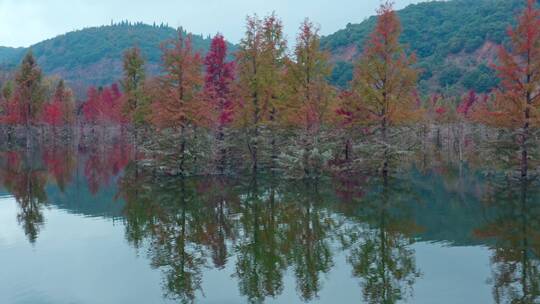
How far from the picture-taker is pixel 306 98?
115 ft

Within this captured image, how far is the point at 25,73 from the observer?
6656 cm

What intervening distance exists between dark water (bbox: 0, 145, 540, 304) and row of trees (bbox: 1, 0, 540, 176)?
4.26 metres

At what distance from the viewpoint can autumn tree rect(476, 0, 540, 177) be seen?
29.0 metres

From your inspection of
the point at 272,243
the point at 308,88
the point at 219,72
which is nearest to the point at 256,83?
the point at 308,88

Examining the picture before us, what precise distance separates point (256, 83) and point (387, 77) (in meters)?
9.04

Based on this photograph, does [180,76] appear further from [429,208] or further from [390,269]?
[390,269]

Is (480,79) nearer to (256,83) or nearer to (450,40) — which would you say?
(450,40)

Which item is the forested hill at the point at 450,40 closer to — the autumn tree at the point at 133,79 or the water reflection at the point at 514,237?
the autumn tree at the point at 133,79

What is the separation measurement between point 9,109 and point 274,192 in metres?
61.5

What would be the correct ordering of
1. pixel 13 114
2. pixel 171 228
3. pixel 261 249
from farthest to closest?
pixel 13 114 → pixel 171 228 → pixel 261 249

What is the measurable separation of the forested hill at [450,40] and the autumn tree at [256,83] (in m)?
76.4

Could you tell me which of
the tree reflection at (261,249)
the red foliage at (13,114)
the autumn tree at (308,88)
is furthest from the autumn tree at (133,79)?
the tree reflection at (261,249)

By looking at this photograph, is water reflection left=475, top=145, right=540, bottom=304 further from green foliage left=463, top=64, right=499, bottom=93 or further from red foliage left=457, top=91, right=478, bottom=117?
green foliage left=463, top=64, right=499, bottom=93

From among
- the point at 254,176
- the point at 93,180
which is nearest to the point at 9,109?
the point at 93,180
